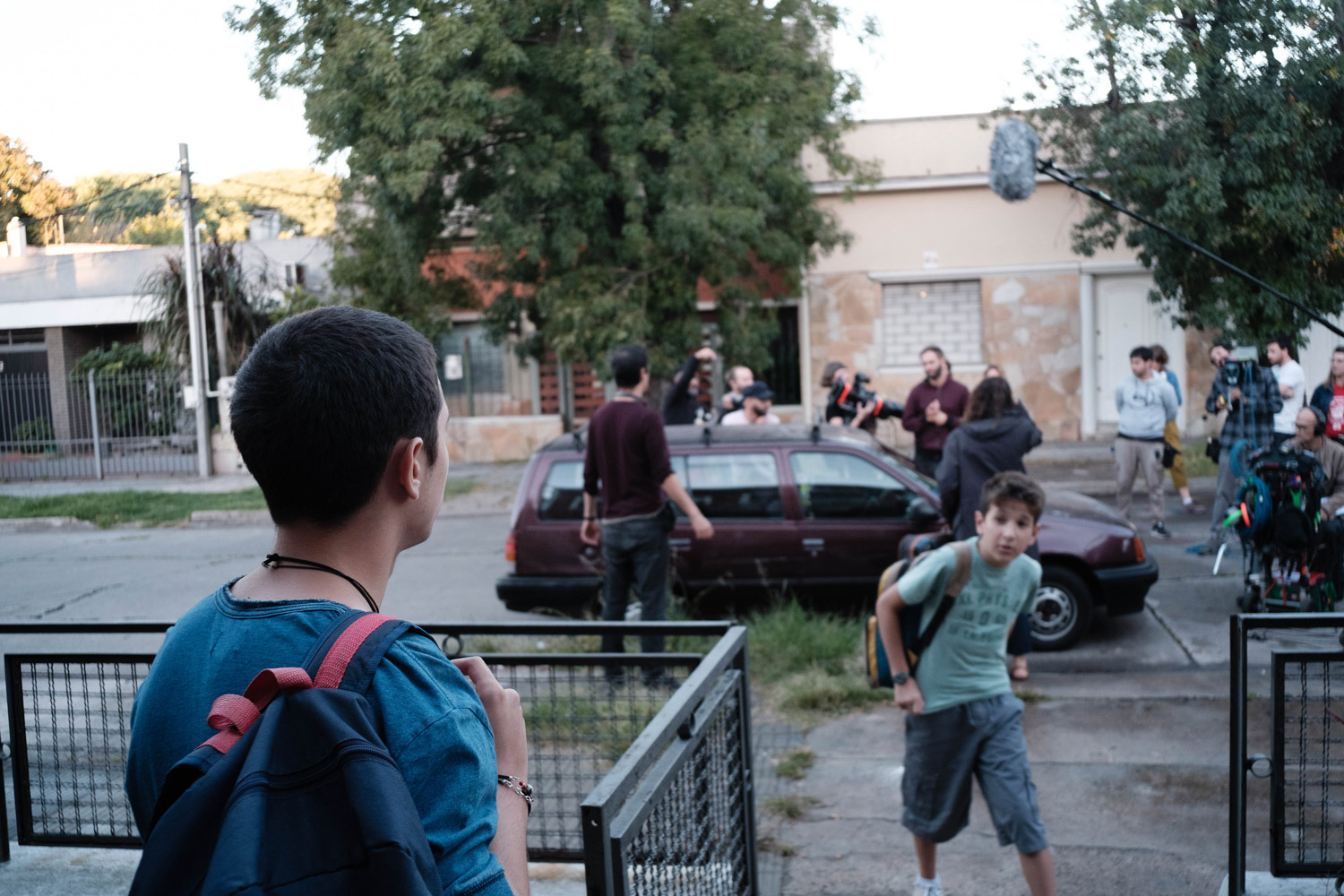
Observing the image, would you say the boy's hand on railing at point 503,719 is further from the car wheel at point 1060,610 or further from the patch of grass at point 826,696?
the car wheel at point 1060,610

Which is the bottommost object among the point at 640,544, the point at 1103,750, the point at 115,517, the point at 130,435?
the point at 1103,750

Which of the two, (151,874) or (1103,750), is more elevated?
(151,874)

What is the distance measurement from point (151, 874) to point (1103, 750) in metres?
5.39

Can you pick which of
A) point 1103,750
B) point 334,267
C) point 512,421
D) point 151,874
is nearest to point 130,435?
point 151,874

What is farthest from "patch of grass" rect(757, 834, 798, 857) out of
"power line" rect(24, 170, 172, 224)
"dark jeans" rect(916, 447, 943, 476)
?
"dark jeans" rect(916, 447, 943, 476)

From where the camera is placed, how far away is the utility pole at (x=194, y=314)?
378cm

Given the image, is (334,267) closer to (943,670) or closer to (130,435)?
(130,435)

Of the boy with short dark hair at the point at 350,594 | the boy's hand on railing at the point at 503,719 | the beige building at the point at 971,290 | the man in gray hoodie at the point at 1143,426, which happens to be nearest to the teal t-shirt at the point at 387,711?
the boy with short dark hair at the point at 350,594

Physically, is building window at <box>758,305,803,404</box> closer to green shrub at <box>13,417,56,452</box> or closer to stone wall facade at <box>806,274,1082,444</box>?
stone wall facade at <box>806,274,1082,444</box>

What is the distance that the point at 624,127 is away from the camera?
45.4 ft

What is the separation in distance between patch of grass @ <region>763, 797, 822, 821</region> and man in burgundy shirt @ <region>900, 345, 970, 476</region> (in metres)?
5.30

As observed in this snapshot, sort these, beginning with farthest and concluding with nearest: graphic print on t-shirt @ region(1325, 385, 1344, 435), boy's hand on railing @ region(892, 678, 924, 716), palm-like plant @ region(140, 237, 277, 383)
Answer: graphic print on t-shirt @ region(1325, 385, 1344, 435) → boy's hand on railing @ region(892, 678, 924, 716) → palm-like plant @ region(140, 237, 277, 383)

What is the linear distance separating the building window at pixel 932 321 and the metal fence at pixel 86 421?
16935mm

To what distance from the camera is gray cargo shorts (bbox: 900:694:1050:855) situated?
12.6 feet
